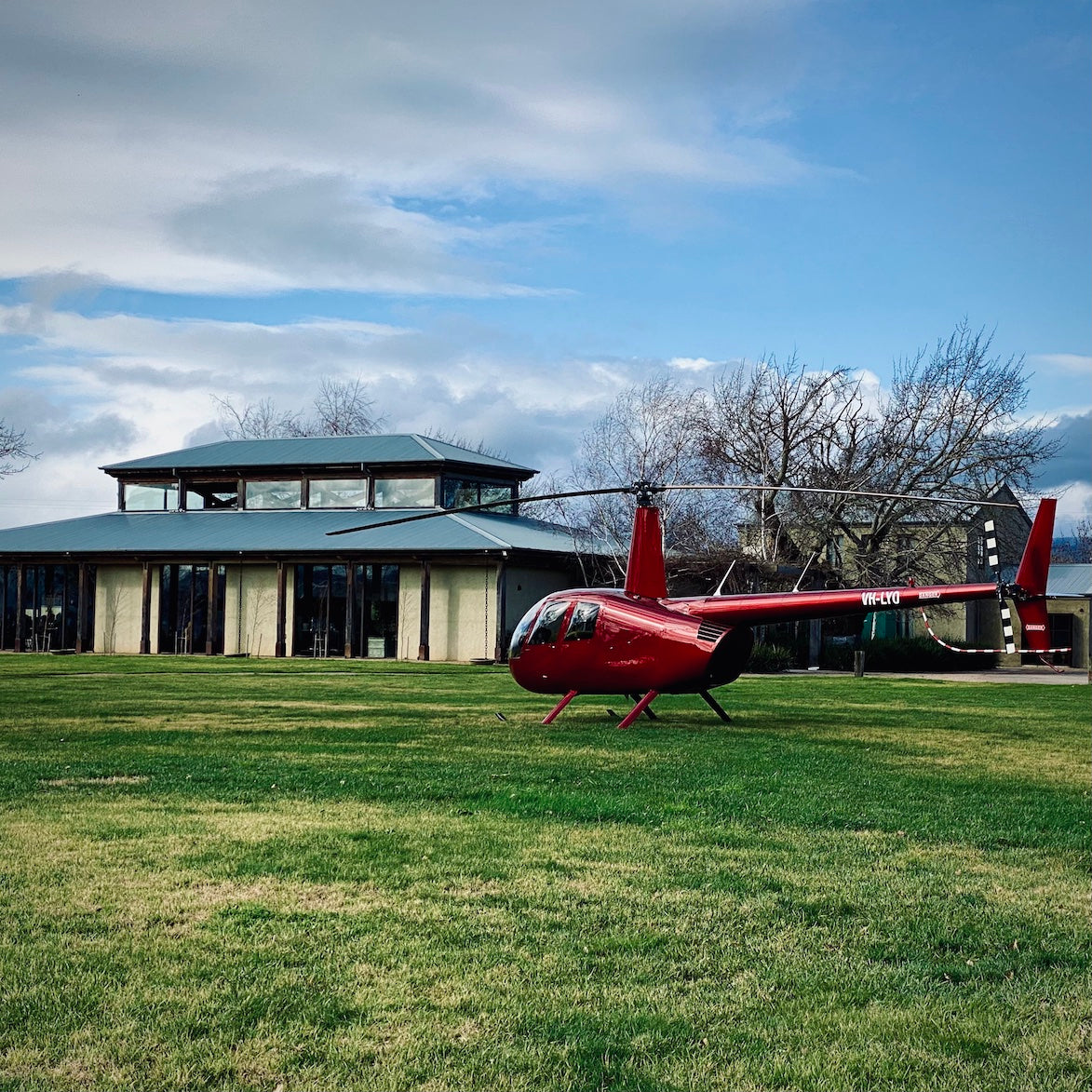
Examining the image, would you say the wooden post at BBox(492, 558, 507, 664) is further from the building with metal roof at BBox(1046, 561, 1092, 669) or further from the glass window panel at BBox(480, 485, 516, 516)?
the building with metal roof at BBox(1046, 561, 1092, 669)

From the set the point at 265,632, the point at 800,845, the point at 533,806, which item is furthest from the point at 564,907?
the point at 265,632

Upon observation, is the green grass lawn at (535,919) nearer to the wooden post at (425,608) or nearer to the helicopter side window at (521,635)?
the helicopter side window at (521,635)

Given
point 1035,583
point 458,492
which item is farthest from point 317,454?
point 1035,583

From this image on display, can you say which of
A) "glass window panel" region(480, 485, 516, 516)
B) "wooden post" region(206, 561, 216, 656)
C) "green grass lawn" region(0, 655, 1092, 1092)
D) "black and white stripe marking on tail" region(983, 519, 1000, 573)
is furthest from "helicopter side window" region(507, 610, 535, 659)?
"glass window panel" region(480, 485, 516, 516)

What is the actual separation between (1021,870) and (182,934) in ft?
15.8

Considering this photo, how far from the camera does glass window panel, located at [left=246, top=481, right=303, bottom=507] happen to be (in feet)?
137

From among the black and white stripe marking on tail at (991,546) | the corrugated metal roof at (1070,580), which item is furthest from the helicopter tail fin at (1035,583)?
the corrugated metal roof at (1070,580)

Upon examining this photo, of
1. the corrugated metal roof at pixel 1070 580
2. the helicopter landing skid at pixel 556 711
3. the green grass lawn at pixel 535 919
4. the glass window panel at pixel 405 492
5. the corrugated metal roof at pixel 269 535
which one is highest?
the glass window panel at pixel 405 492

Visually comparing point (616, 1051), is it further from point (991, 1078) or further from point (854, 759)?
point (854, 759)

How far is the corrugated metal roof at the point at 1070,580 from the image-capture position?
136 feet

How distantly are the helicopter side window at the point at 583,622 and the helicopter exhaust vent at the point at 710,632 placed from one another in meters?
1.46

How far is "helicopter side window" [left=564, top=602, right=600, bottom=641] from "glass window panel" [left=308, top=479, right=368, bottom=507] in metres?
25.1

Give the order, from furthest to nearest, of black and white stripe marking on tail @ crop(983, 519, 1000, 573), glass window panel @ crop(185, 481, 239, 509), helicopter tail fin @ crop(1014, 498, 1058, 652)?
1. glass window panel @ crop(185, 481, 239, 509)
2. helicopter tail fin @ crop(1014, 498, 1058, 652)
3. black and white stripe marking on tail @ crop(983, 519, 1000, 573)

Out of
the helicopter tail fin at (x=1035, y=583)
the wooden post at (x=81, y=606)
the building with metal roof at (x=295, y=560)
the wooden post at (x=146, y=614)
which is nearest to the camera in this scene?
the helicopter tail fin at (x=1035, y=583)
